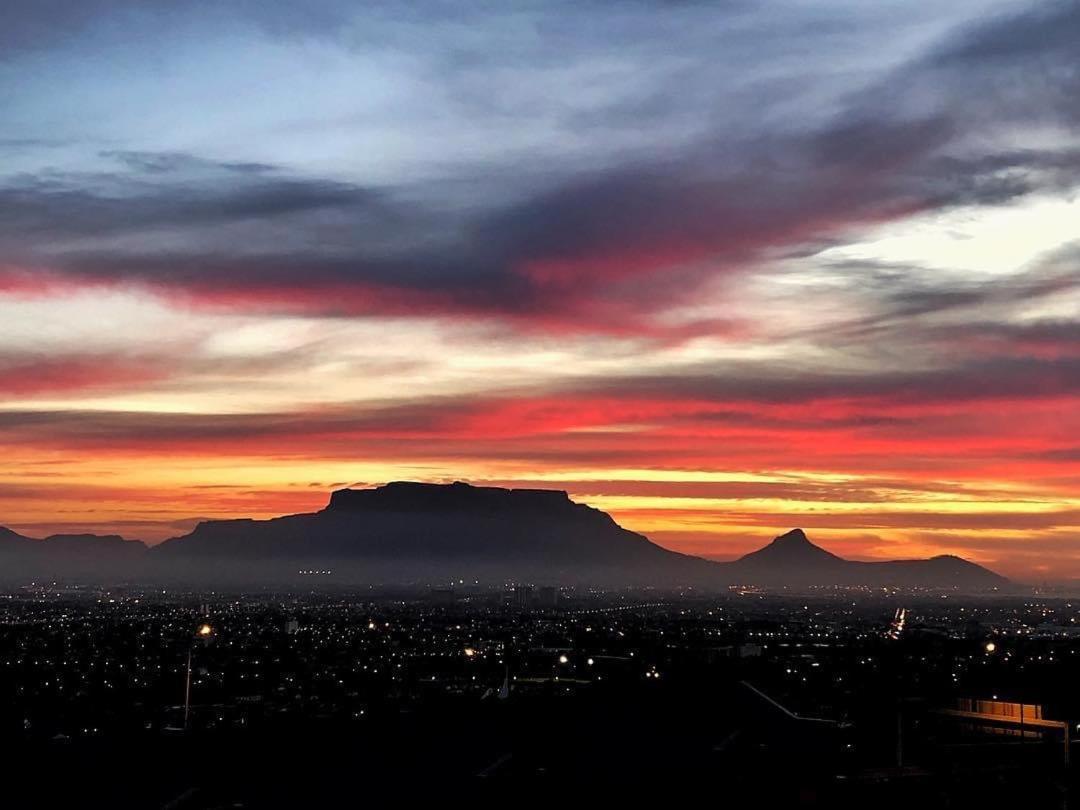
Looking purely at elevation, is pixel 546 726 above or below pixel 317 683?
above

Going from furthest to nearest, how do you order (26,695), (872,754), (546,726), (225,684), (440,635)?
(440,635), (225,684), (26,695), (872,754), (546,726)

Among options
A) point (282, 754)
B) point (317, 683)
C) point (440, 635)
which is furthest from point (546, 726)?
point (440, 635)

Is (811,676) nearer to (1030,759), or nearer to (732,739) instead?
(1030,759)

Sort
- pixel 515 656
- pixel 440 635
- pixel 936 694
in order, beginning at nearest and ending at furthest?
pixel 936 694 < pixel 515 656 < pixel 440 635

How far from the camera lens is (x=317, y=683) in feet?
298

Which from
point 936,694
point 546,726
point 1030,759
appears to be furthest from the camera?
point 936,694

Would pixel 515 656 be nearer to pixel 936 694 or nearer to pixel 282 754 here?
pixel 936 694

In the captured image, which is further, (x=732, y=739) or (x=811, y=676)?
(x=811, y=676)

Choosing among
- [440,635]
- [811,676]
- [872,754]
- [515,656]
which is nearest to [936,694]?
[872,754]

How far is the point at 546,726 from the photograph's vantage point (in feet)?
53.6

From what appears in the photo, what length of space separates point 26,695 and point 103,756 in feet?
232

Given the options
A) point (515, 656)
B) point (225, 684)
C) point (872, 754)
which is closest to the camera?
point (872, 754)

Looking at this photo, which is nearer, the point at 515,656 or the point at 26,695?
the point at 26,695

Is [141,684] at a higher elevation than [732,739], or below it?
below
